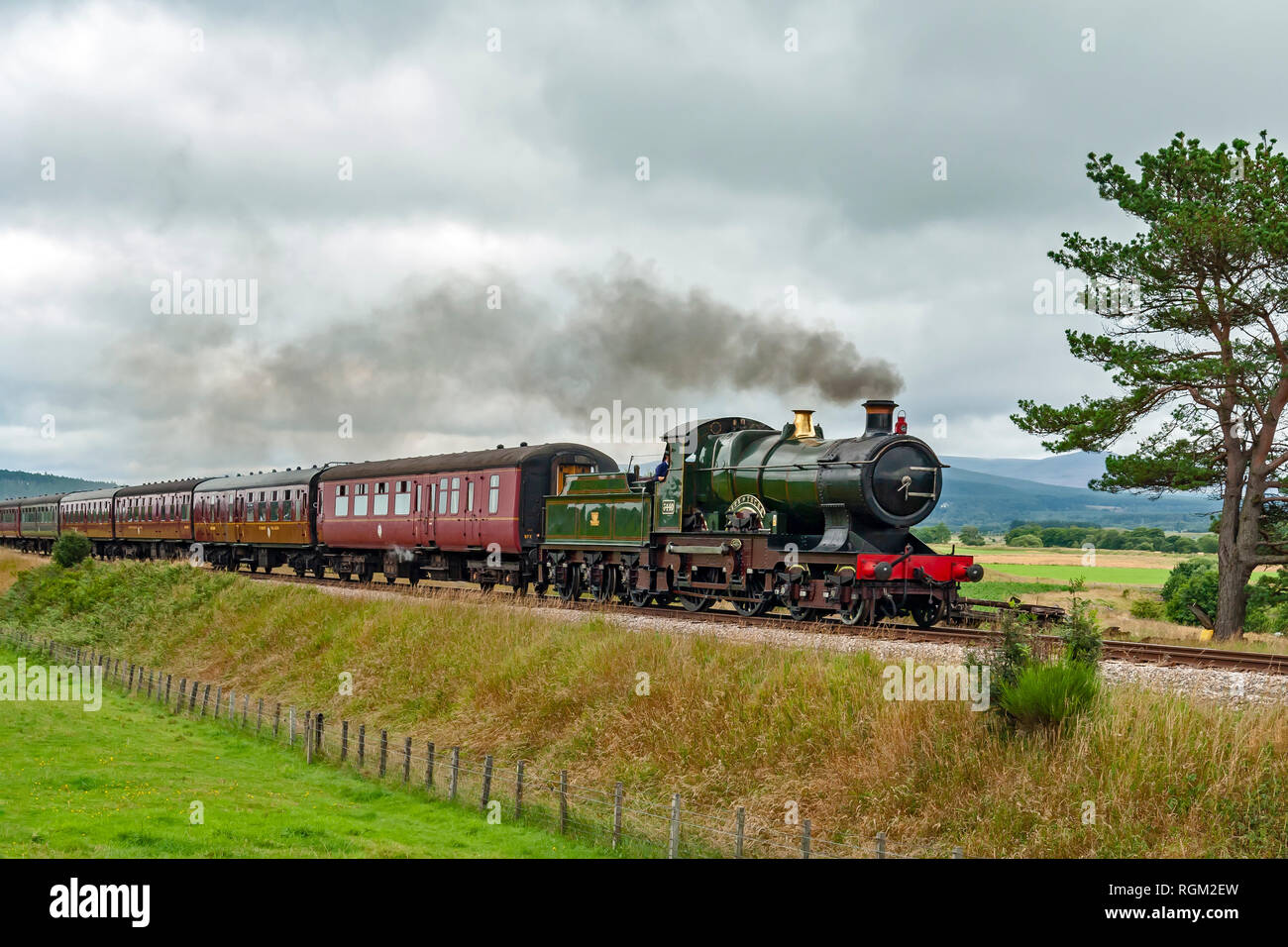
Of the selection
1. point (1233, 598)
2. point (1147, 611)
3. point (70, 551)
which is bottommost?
point (1147, 611)

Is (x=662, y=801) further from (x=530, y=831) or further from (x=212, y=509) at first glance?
(x=212, y=509)

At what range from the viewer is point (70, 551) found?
48.9m

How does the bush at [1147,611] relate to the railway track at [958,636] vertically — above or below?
below

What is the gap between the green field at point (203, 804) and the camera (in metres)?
12.2

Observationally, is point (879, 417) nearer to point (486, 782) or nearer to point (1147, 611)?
point (486, 782)

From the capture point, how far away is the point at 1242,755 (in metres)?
10.0

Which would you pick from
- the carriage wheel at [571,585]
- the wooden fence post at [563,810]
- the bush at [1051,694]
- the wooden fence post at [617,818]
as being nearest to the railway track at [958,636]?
the bush at [1051,694]

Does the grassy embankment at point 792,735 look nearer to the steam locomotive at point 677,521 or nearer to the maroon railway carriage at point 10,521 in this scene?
the steam locomotive at point 677,521

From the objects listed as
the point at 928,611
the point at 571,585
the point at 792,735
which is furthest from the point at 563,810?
the point at 571,585

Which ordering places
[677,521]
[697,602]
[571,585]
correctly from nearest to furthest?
[677,521] → [697,602] → [571,585]

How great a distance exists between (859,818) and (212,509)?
134 feet

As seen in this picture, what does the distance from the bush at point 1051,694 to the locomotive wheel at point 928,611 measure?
7528 mm

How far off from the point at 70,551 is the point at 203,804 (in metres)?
40.8
